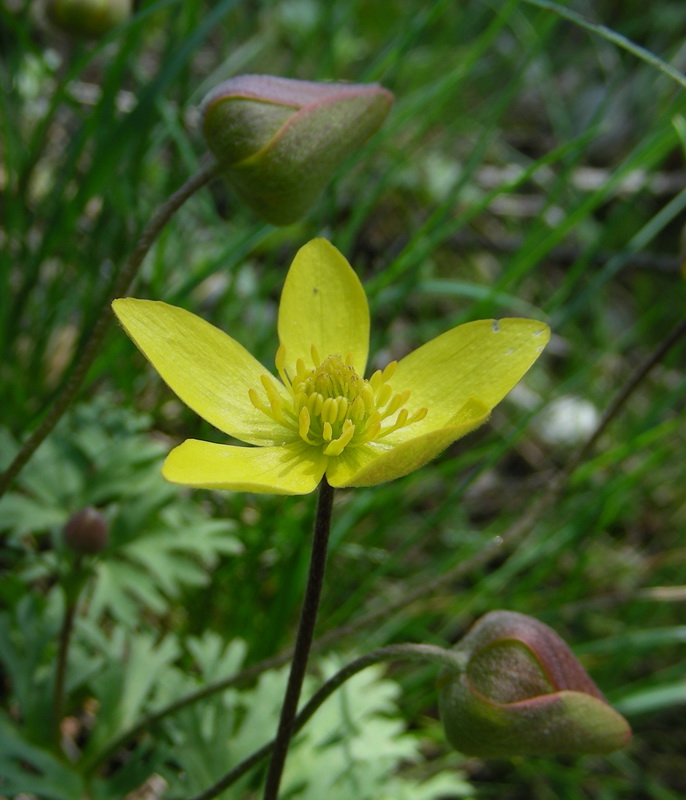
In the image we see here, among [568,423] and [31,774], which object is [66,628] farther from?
[568,423]

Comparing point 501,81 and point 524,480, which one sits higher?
point 501,81

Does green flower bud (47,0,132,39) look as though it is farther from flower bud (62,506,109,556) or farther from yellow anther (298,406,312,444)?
yellow anther (298,406,312,444)

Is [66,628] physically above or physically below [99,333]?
below

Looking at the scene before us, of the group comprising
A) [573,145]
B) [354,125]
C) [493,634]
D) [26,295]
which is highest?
[354,125]

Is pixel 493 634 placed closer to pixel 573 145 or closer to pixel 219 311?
pixel 573 145

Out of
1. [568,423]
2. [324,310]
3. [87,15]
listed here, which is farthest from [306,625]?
[568,423]

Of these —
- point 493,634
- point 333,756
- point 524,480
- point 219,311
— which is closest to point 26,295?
point 219,311

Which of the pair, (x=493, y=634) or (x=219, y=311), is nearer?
(x=493, y=634)
